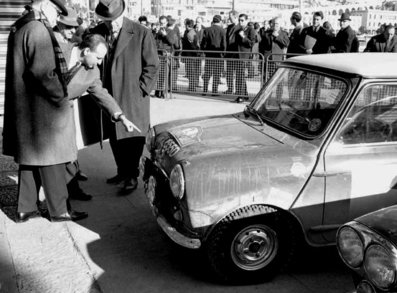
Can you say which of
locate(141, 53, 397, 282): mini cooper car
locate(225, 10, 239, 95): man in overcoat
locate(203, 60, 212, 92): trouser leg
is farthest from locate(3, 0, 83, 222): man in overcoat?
locate(203, 60, 212, 92): trouser leg

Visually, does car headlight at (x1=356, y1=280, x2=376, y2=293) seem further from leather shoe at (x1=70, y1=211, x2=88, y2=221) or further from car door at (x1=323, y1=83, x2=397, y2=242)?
leather shoe at (x1=70, y1=211, x2=88, y2=221)

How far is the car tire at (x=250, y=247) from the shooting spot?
3.19 meters

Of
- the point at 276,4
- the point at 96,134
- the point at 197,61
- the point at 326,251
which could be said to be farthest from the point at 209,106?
the point at 276,4

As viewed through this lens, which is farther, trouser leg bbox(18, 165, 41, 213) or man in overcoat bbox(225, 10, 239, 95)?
man in overcoat bbox(225, 10, 239, 95)

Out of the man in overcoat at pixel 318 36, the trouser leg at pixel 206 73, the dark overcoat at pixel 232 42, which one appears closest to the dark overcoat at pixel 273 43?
the dark overcoat at pixel 232 42

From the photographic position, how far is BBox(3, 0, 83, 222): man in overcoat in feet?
12.4

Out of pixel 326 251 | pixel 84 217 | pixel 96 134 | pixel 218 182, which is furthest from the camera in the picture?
pixel 96 134

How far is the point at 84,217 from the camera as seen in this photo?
15.0 ft

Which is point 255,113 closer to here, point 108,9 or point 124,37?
Answer: point 124,37

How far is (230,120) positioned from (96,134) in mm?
1522

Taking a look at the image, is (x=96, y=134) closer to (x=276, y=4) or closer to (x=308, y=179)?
(x=308, y=179)

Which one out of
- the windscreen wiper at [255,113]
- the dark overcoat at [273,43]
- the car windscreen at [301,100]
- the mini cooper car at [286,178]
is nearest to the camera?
the mini cooper car at [286,178]

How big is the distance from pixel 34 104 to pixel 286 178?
215 centimetres

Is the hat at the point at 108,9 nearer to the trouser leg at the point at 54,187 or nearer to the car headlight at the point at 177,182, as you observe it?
the trouser leg at the point at 54,187
